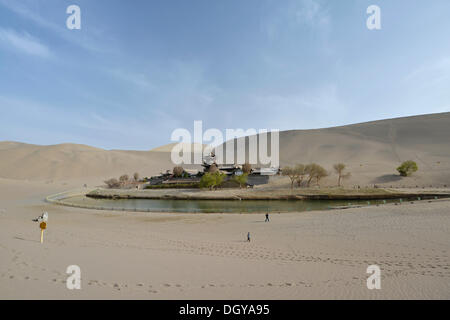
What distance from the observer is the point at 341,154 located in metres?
78.4

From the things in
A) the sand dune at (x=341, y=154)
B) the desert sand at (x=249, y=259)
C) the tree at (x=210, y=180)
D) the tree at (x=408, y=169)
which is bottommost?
the desert sand at (x=249, y=259)

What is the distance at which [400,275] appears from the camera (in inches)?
273

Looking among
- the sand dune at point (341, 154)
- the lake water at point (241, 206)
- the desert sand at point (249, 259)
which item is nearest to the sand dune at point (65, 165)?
the sand dune at point (341, 154)

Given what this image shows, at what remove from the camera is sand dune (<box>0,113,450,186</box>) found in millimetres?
→ 60275

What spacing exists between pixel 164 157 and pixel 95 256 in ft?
392

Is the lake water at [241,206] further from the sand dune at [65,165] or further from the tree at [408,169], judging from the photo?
the sand dune at [65,165]

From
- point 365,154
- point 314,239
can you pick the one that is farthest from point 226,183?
point 365,154

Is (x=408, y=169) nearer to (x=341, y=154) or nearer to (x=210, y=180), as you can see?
(x=341, y=154)

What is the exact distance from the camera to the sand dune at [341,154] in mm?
60275

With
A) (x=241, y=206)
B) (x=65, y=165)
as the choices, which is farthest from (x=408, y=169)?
(x=65, y=165)

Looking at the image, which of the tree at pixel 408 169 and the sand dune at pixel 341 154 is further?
the sand dune at pixel 341 154

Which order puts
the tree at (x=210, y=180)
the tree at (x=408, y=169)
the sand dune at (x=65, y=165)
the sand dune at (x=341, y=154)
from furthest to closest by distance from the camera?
the sand dune at (x=65, y=165), the sand dune at (x=341, y=154), the tree at (x=408, y=169), the tree at (x=210, y=180)
